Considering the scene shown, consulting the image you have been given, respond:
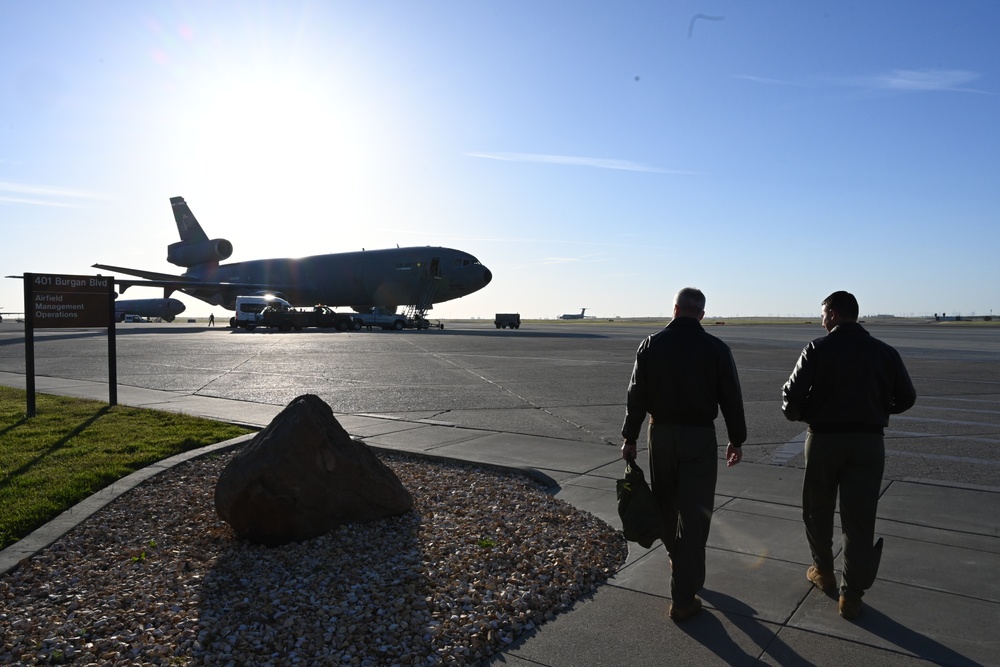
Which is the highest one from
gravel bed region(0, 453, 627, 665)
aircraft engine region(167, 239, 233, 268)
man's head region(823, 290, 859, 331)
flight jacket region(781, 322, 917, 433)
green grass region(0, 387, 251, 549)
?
aircraft engine region(167, 239, 233, 268)

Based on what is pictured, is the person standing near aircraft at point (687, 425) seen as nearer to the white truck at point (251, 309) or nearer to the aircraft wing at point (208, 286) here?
the white truck at point (251, 309)

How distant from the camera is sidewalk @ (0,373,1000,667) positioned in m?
3.84

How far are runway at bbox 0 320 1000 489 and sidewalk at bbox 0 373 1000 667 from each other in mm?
1711

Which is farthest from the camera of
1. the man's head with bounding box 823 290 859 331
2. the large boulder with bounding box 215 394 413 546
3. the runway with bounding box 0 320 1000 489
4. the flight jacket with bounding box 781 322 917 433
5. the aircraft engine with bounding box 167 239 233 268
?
the aircraft engine with bounding box 167 239 233 268

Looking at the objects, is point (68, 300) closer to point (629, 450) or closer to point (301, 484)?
point (301, 484)

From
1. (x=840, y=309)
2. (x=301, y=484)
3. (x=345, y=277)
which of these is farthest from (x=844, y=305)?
(x=345, y=277)

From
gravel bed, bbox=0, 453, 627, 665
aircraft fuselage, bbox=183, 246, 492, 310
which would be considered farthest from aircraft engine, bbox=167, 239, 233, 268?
gravel bed, bbox=0, 453, 627, 665

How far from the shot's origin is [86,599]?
4.48 metres

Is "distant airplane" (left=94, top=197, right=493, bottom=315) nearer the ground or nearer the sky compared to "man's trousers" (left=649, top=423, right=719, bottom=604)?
nearer the sky

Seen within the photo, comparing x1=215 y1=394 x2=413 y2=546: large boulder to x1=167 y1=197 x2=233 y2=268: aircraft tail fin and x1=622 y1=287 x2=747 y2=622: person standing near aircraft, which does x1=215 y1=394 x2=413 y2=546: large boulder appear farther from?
x1=167 y1=197 x2=233 y2=268: aircraft tail fin

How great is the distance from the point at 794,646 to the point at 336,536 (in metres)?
3.20

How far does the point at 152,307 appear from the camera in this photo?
88375mm

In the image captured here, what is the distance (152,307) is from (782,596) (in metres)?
94.1

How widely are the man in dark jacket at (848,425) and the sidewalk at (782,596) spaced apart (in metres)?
0.32
